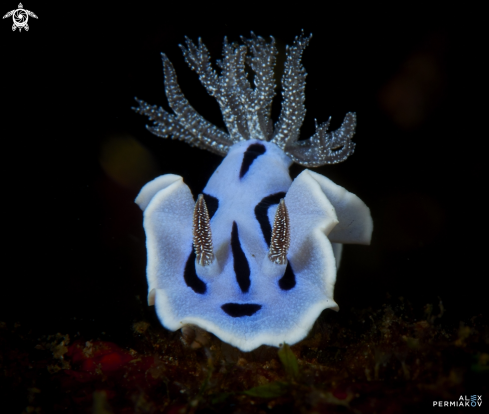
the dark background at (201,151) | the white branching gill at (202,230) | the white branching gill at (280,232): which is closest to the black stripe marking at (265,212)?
the white branching gill at (280,232)

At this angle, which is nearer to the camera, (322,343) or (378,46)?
(322,343)

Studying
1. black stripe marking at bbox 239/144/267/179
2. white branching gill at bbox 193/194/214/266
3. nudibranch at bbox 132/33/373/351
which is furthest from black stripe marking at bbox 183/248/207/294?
black stripe marking at bbox 239/144/267/179

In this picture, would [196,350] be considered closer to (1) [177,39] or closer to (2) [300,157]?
(2) [300,157]

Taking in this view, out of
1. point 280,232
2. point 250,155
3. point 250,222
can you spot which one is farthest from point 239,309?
point 250,155

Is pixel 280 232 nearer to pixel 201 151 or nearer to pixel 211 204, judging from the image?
pixel 211 204

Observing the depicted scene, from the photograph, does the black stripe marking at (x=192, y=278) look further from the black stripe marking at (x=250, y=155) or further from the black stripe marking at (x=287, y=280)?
the black stripe marking at (x=250, y=155)

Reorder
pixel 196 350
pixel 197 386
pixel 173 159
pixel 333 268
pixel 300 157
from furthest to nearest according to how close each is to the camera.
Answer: pixel 173 159
pixel 300 157
pixel 196 350
pixel 333 268
pixel 197 386

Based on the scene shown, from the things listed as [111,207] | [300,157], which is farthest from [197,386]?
[111,207]
